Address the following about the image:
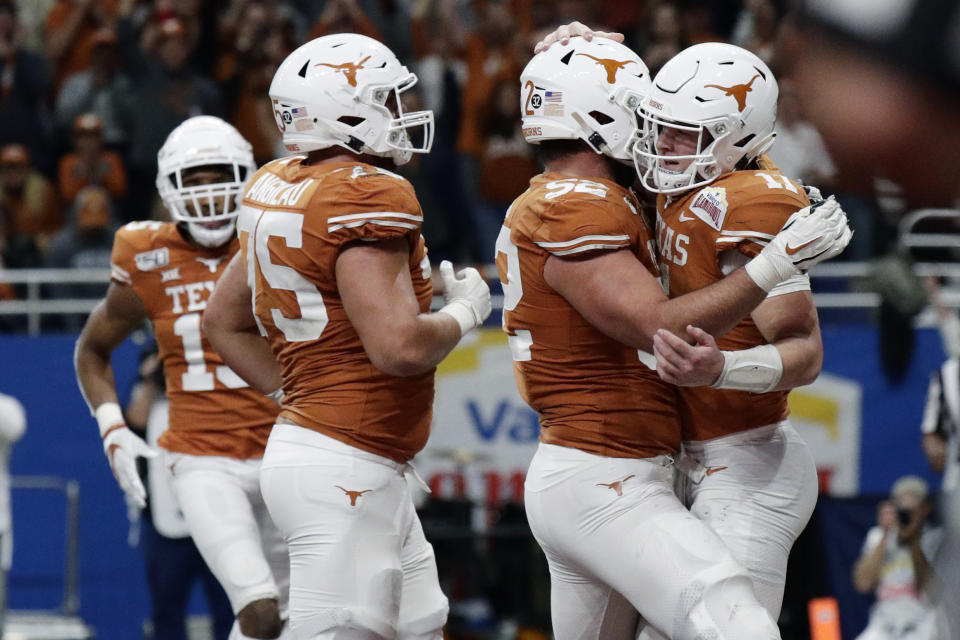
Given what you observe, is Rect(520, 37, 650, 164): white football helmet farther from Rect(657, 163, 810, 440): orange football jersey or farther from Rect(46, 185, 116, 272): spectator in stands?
Rect(46, 185, 116, 272): spectator in stands

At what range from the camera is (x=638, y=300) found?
2986 millimetres

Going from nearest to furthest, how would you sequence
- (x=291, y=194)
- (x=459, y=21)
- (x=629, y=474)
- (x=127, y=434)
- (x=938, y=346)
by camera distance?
(x=629, y=474)
(x=291, y=194)
(x=127, y=434)
(x=938, y=346)
(x=459, y=21)

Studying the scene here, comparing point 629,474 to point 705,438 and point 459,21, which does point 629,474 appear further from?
point 459,21

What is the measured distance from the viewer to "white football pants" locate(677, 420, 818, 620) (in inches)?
125

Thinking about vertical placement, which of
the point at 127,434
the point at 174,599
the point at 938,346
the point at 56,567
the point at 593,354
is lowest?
the point at 56,567

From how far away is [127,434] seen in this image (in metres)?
4.78

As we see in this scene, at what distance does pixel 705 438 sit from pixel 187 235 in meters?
2.41

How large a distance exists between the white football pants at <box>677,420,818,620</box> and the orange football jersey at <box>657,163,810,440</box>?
2.0 inches

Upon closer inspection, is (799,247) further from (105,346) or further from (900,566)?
(900,566)

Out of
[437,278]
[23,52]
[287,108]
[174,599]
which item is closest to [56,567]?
[174,599]

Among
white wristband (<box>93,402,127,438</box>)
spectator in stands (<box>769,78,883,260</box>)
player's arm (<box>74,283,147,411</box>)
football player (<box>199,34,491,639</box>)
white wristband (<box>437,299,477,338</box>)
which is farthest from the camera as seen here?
player's arm (<box>74,283,147,411</box>)

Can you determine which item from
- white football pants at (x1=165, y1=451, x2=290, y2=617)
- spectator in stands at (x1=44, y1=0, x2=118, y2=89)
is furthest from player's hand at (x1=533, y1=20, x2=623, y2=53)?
spectator in stands at (x1=44, y1=0, x2=118, y2=89)

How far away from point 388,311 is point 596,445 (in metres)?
0.60

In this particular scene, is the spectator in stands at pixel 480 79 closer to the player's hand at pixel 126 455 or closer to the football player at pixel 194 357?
the football player at pixel 194 357
